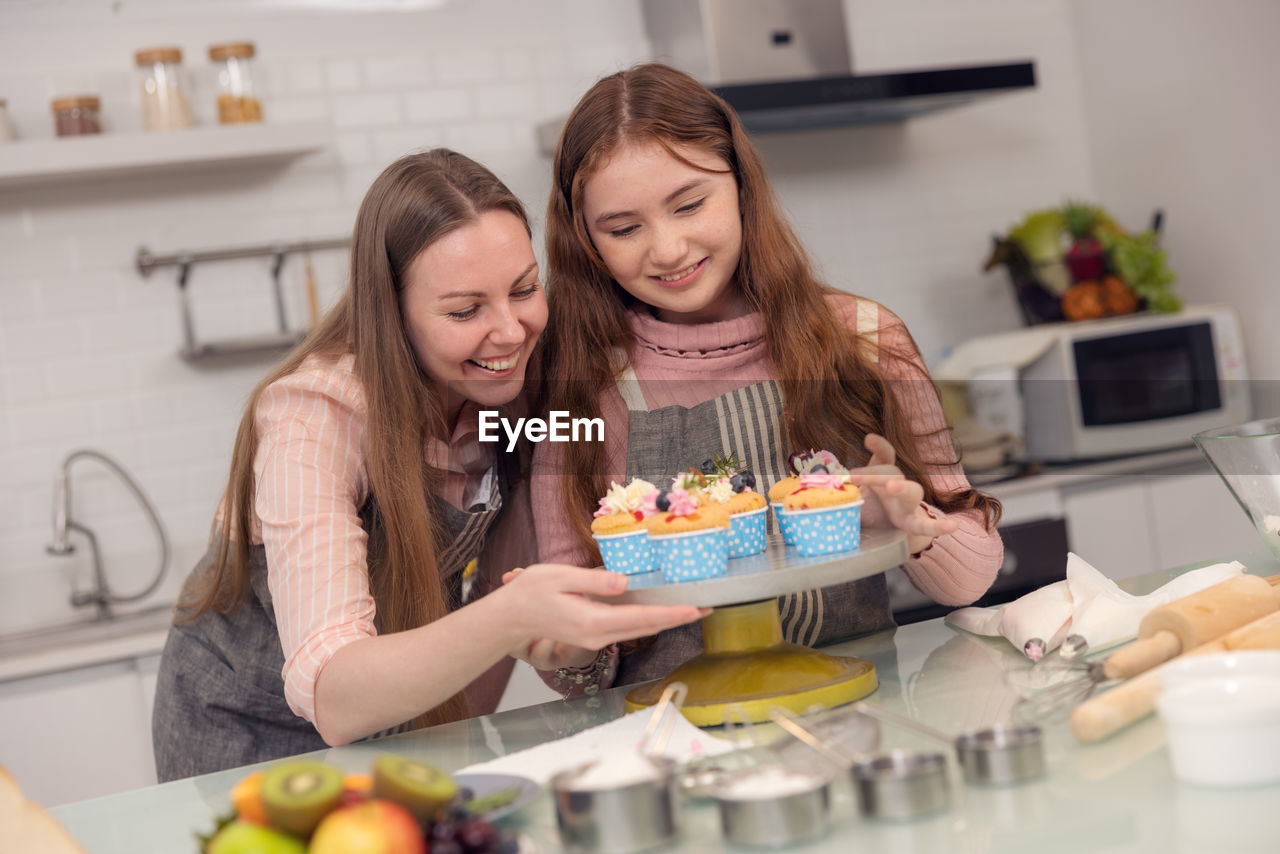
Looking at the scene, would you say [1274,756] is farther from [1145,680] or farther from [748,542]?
[748,542]

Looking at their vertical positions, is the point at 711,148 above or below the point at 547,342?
above

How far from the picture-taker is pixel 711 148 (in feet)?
5.28

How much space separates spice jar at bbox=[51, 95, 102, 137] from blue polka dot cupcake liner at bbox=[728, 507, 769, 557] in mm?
2284

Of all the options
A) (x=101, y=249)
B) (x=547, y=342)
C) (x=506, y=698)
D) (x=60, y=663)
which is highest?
(x=101, y=249)

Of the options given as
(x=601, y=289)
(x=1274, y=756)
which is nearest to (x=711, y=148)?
(x=601, y=289)

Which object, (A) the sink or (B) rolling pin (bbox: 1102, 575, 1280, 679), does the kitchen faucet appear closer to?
(A) the sink

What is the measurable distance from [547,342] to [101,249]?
6.39 ft

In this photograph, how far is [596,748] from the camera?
112 centimetres

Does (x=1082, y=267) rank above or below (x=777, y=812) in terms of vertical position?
above

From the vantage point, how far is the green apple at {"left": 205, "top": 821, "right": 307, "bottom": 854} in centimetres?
84

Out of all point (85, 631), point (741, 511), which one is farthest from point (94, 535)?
point (741, 511)

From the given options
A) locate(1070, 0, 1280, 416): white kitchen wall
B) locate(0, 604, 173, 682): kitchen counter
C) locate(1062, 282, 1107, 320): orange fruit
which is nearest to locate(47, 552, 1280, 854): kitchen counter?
Result: locate(0, 604, 173, 682): kitchen counter

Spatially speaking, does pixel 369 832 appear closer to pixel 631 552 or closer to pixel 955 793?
pixel 955 793

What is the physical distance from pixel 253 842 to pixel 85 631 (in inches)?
83.8
